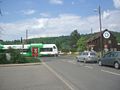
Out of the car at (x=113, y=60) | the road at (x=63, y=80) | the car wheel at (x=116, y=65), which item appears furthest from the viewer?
the car at (x=113, y=60)

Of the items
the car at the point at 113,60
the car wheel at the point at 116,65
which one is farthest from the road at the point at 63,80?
the car at the point at 113,60

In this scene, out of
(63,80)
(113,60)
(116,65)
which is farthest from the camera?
(113,60)

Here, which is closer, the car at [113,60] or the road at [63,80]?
the road at [63,80]

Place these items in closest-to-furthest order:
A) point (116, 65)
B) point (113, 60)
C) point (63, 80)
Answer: point (63, 80), point (116, 65), point (113, 60)

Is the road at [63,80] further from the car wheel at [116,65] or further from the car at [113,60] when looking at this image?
the car at [113,60]

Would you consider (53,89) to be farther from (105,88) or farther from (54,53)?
(54,53)

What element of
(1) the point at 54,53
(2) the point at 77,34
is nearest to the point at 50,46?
(1) the point at 54,53

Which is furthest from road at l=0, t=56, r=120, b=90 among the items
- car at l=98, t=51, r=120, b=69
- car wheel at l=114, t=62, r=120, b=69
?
car at l=98, t=51, r=120, b=69

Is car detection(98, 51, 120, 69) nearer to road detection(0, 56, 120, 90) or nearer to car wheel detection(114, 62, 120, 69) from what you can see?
car wheel detection(114, 62, 120, 69)

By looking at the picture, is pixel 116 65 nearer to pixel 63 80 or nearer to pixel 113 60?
pixel 113 60

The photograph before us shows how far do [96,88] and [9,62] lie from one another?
25103 mm

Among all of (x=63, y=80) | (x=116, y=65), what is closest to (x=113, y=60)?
(x=116, y=65)

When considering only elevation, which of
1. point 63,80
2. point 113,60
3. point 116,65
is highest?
point 113,60

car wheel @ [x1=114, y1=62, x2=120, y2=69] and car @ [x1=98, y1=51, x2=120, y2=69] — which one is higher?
car @ [x1=98, y1=51, x2=120, y2=69]
